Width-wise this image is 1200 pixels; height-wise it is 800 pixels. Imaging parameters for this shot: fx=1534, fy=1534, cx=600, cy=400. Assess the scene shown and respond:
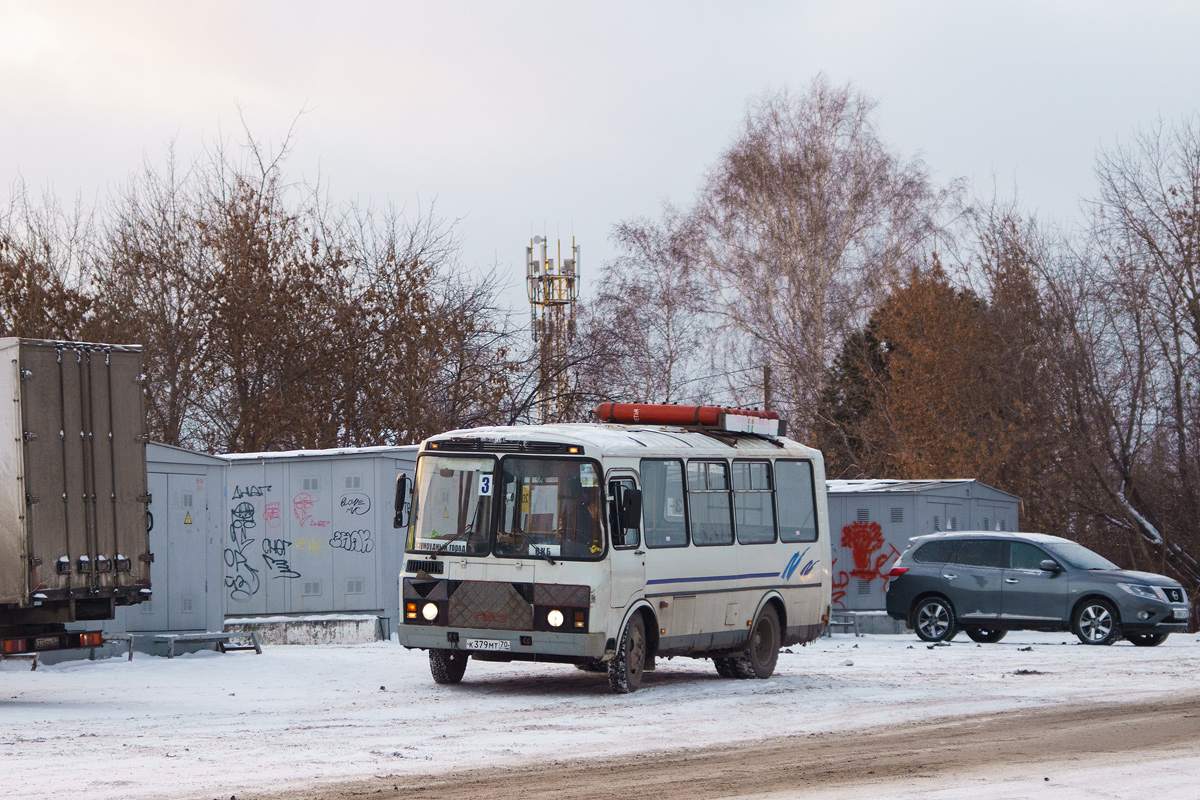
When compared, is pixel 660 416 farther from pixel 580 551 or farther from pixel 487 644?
pixel 487 644

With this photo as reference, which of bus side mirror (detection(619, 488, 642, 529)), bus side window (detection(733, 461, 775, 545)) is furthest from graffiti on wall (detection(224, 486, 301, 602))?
bus side mirror (detection(619, 488, 642, 529))

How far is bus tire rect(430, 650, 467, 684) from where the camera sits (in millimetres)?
15500

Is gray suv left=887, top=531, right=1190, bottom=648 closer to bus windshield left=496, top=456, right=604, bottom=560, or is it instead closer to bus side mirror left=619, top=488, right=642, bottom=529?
bus side mirror left=619, top=488, right=642, bottom=529

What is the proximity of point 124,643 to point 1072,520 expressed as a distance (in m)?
24.1

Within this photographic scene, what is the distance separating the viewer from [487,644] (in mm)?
14594

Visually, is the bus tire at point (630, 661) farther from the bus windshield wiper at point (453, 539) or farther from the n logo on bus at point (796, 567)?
the n logo on bus at point (796, 567)

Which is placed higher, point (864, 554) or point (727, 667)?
point (864, 554)

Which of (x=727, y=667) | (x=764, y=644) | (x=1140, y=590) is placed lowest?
(x=727, y=667)

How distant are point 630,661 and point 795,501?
368 cm

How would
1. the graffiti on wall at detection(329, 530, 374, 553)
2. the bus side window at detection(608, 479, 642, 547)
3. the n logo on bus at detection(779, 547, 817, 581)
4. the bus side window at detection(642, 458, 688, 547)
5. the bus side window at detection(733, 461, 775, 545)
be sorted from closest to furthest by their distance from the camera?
the bus side window at detection(608, 479, 642, 547)
the bus side window at detection(642, 458, 688, 547)
the bus side window at detection(733, 461, 775, 545)
the n logo on bus at detection(779, 547, 817, 581)
the graffiti on wall at detection(329, 530, 374, 553)

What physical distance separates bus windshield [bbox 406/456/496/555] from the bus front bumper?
77 cm

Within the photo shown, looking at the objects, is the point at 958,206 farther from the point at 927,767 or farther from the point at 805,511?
the point at 927,767

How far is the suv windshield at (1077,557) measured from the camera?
23219mm

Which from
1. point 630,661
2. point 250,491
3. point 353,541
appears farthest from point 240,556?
point 630,661
